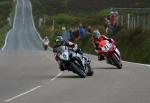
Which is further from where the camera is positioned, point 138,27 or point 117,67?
point 138,27

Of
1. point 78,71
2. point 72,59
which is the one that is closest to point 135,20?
point 72,59

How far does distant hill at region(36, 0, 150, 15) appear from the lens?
110356 mm

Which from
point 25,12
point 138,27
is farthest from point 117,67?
point 25,12

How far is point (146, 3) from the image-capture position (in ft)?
337

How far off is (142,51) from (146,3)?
215 ft

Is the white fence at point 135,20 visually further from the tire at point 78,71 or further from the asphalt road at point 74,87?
the tire at point 78,71

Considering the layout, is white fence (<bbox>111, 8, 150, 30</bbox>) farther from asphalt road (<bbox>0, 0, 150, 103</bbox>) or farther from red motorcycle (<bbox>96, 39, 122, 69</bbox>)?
asphalt road (<bbox>0, 0, 150, 103</bbox>)

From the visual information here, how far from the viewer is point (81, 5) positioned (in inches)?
5458

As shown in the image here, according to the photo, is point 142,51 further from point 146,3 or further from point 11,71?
point 146,3

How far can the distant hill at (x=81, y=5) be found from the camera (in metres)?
110

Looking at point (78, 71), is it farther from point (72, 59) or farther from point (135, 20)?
point (135, 20)

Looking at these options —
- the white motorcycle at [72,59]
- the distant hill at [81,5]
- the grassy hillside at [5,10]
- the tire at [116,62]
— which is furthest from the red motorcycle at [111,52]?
the grassy hillside at [5,10]

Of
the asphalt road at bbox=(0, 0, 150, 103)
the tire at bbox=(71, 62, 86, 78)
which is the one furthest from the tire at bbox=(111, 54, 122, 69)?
the tire at bbox=(71, 62, 86, 78)

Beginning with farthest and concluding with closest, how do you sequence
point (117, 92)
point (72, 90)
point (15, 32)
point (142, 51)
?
1. point (15, 32)
2. point (142, 51)
3. point (72, 90)
4. point (117, 92)
